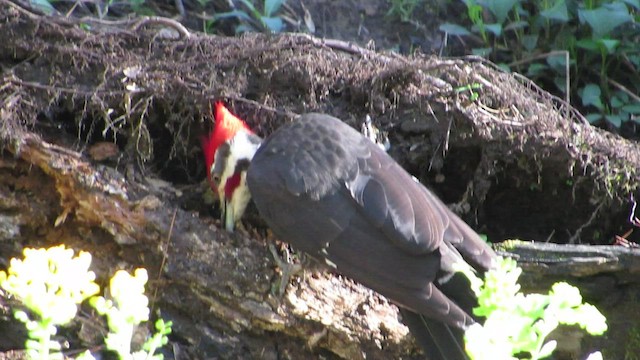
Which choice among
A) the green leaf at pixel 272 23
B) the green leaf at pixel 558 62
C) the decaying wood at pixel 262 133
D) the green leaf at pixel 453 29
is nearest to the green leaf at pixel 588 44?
the green leaf at pixel 558 62

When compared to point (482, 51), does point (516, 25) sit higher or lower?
higher

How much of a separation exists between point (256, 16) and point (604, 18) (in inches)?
71.9

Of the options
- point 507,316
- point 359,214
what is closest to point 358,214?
point 359,214

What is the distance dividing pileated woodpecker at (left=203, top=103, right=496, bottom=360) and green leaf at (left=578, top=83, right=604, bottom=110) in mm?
1702

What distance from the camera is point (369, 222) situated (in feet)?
11.2

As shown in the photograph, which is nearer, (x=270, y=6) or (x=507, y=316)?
(x=507, y=316)

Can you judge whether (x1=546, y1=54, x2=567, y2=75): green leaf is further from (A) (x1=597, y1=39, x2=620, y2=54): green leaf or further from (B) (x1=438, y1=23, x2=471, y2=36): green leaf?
(B) (x1=438, y1=23, x2=471, y2=36): green leaf

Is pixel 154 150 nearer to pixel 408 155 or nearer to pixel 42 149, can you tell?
pixel 42 149

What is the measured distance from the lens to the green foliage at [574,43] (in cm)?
502

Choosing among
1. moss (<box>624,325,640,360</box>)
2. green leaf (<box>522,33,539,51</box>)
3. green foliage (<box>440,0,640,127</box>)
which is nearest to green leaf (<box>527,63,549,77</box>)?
green foliage (<box>440,0,640,127</box>)

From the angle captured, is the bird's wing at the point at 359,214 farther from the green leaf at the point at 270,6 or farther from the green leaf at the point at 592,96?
the green leaf at the point at 592,96

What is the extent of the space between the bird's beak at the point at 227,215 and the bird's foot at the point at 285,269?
178 millimetres

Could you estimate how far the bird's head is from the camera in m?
3.69

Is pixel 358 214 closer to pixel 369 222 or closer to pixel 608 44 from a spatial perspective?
pixel 369 222
